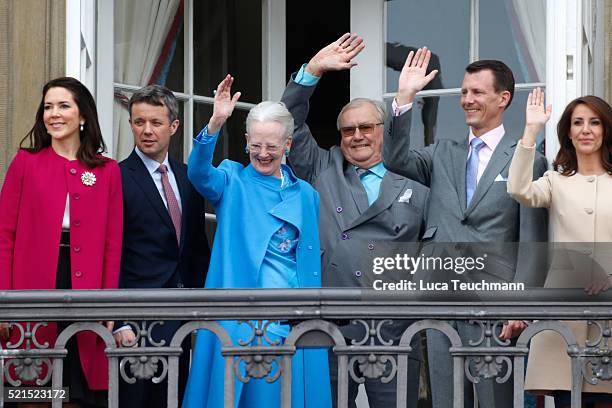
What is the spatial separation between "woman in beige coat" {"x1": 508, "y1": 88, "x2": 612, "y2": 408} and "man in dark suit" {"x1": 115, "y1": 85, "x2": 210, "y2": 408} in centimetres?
136

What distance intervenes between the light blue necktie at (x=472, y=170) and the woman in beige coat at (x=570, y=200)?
347 millimetres

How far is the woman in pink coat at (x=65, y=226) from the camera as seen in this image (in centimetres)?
649

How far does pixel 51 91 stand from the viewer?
675 cm

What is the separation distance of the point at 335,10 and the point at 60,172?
507 centimetres

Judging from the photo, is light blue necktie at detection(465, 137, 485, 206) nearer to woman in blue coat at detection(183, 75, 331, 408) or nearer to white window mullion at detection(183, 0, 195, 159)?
woman in blue coat at detection(183, 75, 331, 408)

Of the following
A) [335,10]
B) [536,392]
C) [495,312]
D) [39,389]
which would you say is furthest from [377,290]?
[335,10]

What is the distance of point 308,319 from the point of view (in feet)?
20.3

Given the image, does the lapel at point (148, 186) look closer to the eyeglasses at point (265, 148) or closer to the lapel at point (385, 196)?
the eyeglasses at point (265, 148)

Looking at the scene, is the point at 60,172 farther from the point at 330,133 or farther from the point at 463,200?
the point at 330,133

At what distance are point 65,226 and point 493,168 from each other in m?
1.81

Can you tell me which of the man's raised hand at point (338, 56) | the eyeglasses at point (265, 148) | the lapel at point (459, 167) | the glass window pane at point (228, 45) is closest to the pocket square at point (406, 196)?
the lapel at point (459, 167)

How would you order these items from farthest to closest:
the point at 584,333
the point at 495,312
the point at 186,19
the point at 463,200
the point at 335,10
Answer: the point at 335,10 → the point at 186,19 → the point at 463,200 → the point at 584,333 → the point at 495,312

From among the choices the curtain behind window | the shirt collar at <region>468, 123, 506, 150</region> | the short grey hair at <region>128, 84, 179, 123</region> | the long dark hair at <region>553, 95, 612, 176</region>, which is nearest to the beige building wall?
the curtain behind window

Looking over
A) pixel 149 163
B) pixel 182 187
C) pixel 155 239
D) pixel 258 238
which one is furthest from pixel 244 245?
pixel 149 163
